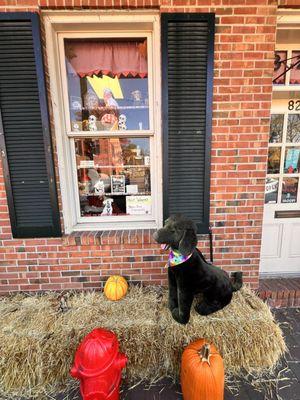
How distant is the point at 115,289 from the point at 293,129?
2.56 m

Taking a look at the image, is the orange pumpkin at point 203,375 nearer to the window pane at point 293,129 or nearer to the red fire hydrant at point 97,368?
the red fire hydrant at point 97,368

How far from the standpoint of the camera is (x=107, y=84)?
2309 mm

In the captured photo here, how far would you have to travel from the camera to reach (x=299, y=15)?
2123 mm

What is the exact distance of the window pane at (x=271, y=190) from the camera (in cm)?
275

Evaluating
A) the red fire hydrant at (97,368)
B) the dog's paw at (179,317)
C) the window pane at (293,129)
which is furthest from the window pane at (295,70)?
the red fire hydrant at (97,368)

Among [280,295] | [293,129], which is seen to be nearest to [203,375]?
[280,295]

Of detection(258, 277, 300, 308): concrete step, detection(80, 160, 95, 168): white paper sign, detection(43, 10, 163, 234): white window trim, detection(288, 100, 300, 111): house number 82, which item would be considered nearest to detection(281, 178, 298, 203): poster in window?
detection(288, 100, 300, 111): house number 82

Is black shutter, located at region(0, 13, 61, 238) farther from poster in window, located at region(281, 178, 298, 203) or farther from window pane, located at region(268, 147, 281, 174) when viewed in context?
poster in window, located at region(281, 178, 298, 203)

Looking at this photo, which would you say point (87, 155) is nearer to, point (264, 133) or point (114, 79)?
point (114, 79)

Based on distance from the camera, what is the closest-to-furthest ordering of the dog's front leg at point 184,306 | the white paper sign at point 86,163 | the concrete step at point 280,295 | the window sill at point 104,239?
the dog's front leg at point 184,306 < the window sill at point 104,239 < the white paper sign at point 86,163 < the concrete step at point 280,295

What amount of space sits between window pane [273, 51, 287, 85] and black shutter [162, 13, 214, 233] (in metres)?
0.93

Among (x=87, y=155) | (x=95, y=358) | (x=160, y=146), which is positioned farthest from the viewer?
(x=87, y=155)

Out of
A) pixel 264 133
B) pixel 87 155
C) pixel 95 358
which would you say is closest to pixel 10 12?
pixel 87 155

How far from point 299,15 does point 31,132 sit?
8.60ft
